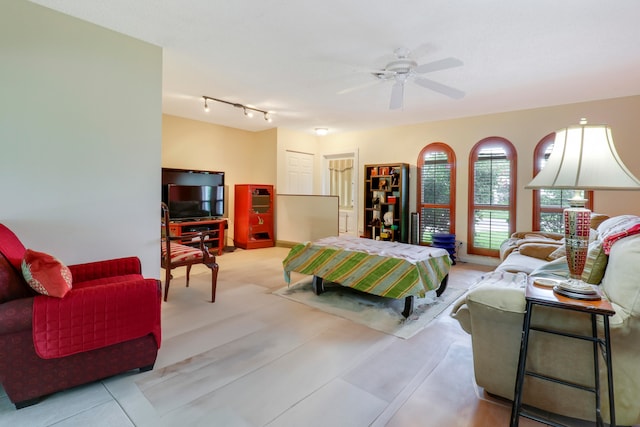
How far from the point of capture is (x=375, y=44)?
294 centimetres

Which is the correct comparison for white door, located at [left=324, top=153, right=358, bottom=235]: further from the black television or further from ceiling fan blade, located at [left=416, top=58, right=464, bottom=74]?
ceiling fan blade, located at [left=416, top=58, right=464, bottom=74]

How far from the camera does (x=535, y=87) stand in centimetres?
402

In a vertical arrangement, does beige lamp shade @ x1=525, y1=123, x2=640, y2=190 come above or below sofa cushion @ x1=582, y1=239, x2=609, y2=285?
above

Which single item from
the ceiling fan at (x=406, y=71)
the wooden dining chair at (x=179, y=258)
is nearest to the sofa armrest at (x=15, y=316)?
the wooden dining chair at (x=179, y=258)

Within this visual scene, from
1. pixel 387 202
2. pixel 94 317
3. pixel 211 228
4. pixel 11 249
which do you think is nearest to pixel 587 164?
pixel 94 317

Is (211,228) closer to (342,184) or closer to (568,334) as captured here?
(342,184)

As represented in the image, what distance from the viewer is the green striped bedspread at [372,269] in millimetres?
3014

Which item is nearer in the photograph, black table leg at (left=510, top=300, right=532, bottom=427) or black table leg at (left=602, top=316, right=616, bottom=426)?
black table leg at (left=602, top=316, right=616, bottom=426)

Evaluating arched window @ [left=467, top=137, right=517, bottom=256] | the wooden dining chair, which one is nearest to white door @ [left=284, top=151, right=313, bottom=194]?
arched window @ [left=467, top=137, right=517, bottom=256]

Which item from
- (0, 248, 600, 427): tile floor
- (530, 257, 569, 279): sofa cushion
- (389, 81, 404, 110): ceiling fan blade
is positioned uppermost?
(389, 81, 404, 110): ceiling fan blade

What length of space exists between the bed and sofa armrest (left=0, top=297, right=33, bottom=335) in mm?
2406

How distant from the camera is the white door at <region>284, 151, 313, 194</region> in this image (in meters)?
7.04

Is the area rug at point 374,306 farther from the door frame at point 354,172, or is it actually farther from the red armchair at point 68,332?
the door frame at point 354,172

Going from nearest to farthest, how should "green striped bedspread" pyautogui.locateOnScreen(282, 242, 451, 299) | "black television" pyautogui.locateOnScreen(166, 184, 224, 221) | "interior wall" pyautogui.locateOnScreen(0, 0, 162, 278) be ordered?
"interior wall" pyautogui.locateOnScreen(0, 0, 162, 278) < "green striped bedspread" pyautogui.locateOnScreen(282, 242, 451, 299) < "black television" pyautogui.locateOnScreen(166, 184, 224, 221)
